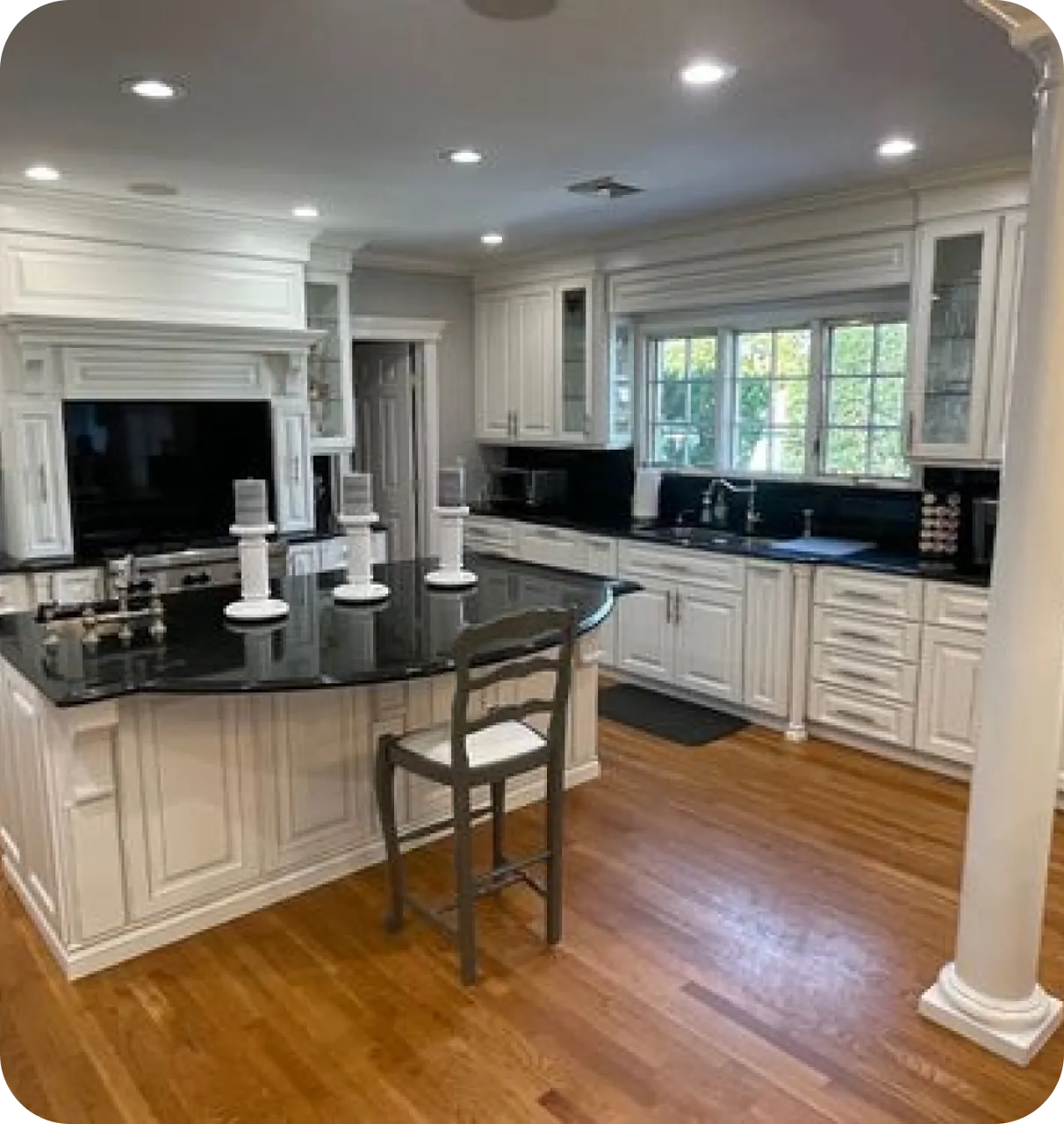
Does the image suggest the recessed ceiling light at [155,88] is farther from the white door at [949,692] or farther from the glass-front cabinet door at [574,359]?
the white door at [949,692]

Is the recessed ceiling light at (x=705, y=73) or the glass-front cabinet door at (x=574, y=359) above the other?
the recessed ceiling light at (x=705, y=73)

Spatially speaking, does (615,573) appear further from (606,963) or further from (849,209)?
(606,963)

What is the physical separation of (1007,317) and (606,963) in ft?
9.81

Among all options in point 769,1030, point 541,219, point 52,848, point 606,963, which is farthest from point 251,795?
point 541,219

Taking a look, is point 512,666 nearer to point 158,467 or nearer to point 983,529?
point 983,529

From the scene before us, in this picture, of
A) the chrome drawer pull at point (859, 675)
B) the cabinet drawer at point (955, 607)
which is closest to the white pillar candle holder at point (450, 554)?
the chrome drawer pull at point (859, 675)

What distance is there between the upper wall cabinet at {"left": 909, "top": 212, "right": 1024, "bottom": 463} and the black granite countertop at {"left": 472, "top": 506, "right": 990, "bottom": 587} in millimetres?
497

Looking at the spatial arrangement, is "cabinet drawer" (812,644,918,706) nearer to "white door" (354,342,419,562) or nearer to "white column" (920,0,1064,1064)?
"white column" (920,0,1064,1064)

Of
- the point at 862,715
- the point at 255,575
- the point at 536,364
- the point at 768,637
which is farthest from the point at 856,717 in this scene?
the point at 536,364

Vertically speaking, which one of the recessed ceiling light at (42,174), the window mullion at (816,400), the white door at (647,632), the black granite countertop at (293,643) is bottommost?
the white door at (647,632)

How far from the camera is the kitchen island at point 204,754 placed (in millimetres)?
2445

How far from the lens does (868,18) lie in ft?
7.29

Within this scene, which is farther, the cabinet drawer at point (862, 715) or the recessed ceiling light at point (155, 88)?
the cabinet drawer at point (862, 715)

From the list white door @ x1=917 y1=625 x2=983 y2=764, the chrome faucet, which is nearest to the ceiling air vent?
the chrome faucet
